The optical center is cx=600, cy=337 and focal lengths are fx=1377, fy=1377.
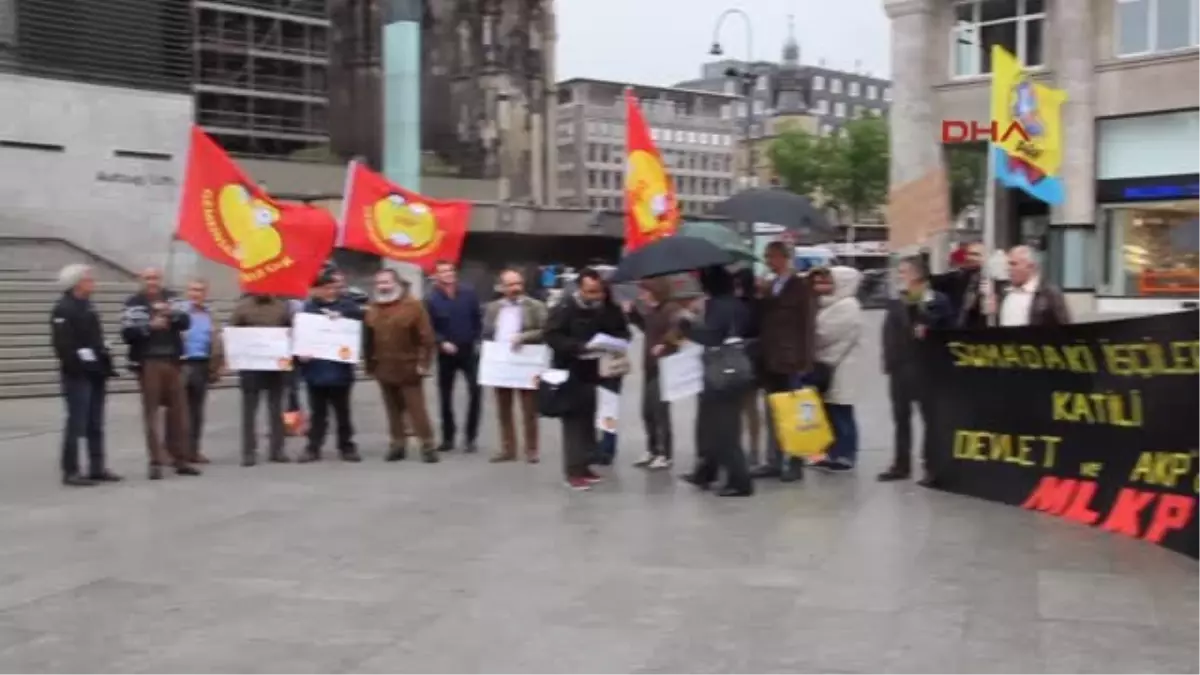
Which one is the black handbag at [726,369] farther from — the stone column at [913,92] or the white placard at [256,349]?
the stone column at [913,92]

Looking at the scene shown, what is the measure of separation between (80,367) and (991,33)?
113 feet

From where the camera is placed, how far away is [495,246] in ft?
173

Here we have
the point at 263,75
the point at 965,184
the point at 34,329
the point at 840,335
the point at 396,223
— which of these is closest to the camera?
the point at 840,335

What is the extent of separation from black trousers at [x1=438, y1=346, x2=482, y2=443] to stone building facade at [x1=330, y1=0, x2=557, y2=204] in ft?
228

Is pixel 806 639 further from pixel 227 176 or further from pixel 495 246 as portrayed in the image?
pixel 495 246

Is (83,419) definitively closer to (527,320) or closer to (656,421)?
(527,320)

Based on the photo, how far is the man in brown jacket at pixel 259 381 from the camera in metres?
12.4

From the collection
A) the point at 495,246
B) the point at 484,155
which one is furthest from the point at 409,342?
the point at 484,155

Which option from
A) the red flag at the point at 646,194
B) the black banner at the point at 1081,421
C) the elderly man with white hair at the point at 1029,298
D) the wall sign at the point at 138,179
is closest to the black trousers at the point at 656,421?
the red flag at the point at 646,194

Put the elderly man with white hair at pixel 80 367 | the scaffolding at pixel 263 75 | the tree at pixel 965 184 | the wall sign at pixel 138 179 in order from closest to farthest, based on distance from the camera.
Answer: the elderly man with white hair at pixel 80 367, the wall sign at pixel 138 179, the tree at pixel 965 184, the scaffolding at pixel 263 75

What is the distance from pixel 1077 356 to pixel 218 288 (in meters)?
25.6

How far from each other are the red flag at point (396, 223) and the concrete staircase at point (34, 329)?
504 cm

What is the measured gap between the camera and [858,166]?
2980 inches

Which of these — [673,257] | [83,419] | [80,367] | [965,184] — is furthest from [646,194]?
[965,184]
